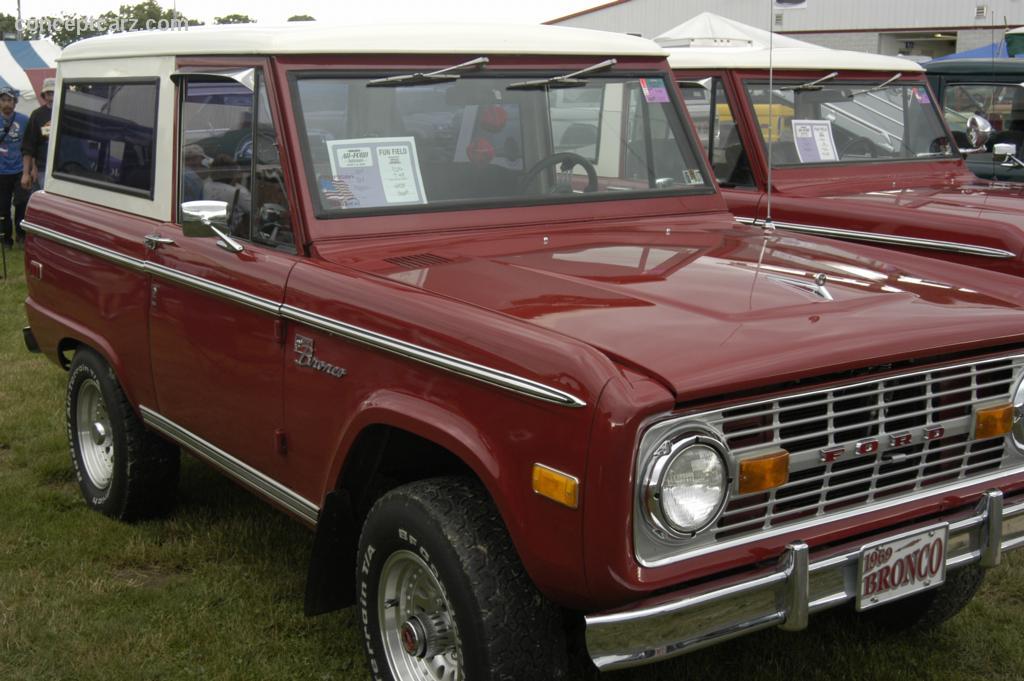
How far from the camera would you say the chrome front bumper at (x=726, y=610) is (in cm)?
252

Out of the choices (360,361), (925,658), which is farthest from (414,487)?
(925,658)

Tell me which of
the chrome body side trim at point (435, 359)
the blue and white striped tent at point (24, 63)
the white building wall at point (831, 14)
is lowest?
the chrome body side trim at point (435, 359)

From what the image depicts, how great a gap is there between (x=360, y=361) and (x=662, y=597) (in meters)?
1.05

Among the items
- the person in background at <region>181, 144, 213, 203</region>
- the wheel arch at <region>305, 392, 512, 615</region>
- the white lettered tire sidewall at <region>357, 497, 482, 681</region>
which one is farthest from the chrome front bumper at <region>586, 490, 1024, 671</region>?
the person in background at <region>181, 144, 213, 203</region>

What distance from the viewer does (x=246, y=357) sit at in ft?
11.9

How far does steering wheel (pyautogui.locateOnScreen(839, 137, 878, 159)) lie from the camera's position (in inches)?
250

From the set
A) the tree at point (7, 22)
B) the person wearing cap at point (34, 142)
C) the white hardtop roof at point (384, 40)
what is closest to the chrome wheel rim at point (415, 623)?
the white hardtop roof at point (384, 40)

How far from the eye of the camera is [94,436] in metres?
4.98

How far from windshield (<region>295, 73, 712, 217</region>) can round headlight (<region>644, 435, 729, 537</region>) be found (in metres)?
1.51

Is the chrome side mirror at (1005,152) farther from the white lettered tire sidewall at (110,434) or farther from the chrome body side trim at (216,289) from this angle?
the white lettered tire sidewall at (110,434)

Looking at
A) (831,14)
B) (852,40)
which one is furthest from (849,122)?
(831,14)

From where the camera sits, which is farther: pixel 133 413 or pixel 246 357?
pixel 133 413

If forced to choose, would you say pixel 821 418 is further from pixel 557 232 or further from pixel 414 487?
pixel 557 232

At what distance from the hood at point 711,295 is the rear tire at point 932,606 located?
949 mm
